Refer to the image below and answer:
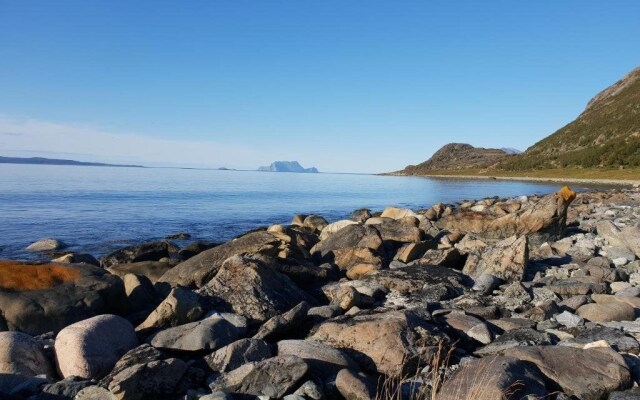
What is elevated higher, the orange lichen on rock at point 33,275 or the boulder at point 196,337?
the orange lichen on rock at point 33,275

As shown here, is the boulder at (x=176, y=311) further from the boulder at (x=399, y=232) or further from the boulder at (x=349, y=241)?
the boulder at (x=399, y=232)

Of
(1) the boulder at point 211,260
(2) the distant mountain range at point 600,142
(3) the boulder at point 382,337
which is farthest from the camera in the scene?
(2) the distant mountain range at point 600,142

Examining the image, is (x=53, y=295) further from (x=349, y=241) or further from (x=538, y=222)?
(x=538, y=222)

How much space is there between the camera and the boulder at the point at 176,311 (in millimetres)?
8344

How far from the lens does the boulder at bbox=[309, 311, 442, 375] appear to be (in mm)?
6805

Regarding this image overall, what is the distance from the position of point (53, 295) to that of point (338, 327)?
544 centimetres

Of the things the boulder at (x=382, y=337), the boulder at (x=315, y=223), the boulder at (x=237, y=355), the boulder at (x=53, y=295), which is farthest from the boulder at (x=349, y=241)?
the boulder at (x=315, y=223)

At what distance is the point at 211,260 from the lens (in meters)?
13.6

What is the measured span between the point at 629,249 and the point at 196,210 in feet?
106

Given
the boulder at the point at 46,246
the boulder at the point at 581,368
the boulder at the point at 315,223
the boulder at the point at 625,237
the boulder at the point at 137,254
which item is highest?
the boulder at the point at 625,237

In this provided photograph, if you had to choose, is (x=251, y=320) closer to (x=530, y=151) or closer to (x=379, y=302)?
(x=379, y=302)

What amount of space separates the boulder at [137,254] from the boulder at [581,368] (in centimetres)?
1370

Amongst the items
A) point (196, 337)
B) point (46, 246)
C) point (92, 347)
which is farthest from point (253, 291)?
point (46, 246)

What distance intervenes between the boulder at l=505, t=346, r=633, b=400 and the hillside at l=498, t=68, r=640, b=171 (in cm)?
8714
